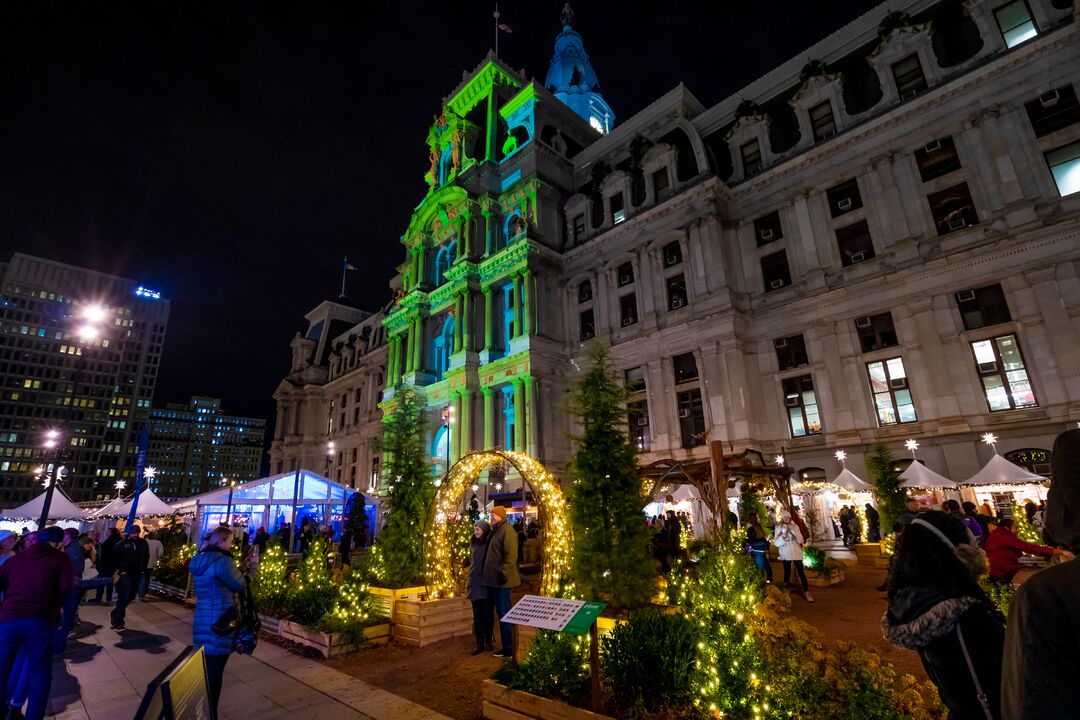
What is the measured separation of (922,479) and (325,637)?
21.0 m

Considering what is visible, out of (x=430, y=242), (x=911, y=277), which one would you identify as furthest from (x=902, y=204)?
(x=430, y=242)

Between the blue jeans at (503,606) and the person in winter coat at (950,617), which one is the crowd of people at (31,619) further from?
the person in winter coat at (950,617)

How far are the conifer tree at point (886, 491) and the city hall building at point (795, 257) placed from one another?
4109 millimetres

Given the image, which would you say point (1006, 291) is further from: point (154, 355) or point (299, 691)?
point (154, 355)

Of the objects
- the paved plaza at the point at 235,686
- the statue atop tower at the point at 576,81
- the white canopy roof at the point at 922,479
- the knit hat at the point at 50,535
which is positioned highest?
the statue atop tower at the point at 576,81

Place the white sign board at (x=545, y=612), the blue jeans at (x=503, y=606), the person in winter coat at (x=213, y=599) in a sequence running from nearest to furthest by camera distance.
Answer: the white sign board at (x=545, y=612) < the person in winter coat at (x=213, y=599) < the blue jeans at (x=503, y=606)

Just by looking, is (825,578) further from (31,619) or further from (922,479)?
(31,619)

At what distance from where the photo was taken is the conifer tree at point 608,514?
29.3 ft

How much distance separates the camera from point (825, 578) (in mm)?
14742

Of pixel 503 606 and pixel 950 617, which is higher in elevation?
pixel 950 617

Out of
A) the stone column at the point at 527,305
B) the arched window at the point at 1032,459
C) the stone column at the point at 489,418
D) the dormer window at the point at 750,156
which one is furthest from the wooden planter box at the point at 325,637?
the dormer window at the point at 750,156

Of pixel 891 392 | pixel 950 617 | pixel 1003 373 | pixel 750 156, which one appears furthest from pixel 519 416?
pixel 950 617

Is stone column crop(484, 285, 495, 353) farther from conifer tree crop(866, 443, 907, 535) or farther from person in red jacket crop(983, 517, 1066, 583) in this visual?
person in red jacket crop(983, 517, 1066, 583)

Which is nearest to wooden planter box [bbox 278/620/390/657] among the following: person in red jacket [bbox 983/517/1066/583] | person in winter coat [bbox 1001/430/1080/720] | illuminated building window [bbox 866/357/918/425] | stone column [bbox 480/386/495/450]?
person in winter coat [bbox 1001/430/1080/720]
